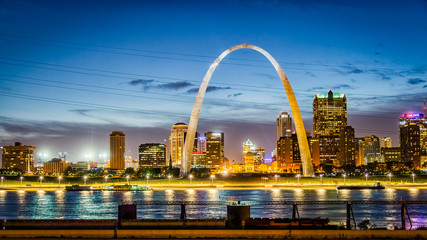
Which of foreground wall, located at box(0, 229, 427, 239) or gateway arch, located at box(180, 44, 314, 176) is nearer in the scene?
foreground wall, located at box(0, 229, 427, 239)

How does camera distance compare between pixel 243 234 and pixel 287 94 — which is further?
pixel 287 94

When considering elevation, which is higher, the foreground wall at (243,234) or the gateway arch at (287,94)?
the gateway arch at (287,94)

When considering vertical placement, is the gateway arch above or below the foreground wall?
above

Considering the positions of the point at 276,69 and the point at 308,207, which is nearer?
the point at 308,207

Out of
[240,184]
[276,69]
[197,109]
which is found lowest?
[240,184]

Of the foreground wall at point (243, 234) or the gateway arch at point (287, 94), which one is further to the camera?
the gateway arch at point (287, 94)

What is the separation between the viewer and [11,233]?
26594mm

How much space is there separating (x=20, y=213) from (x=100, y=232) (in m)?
31.3

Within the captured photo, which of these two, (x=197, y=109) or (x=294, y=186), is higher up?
(x=197, y=109)

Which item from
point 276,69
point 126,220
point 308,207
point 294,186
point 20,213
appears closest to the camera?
point 126,220

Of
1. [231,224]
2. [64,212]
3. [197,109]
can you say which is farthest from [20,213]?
[197,109]

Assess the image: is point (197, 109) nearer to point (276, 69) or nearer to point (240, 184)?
point (276, 69)

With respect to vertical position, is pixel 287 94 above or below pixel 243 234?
above

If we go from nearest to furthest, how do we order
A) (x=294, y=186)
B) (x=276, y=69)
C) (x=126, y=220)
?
(x=126, y=220) < (x=276, y=69) < (x=294, y=186)
